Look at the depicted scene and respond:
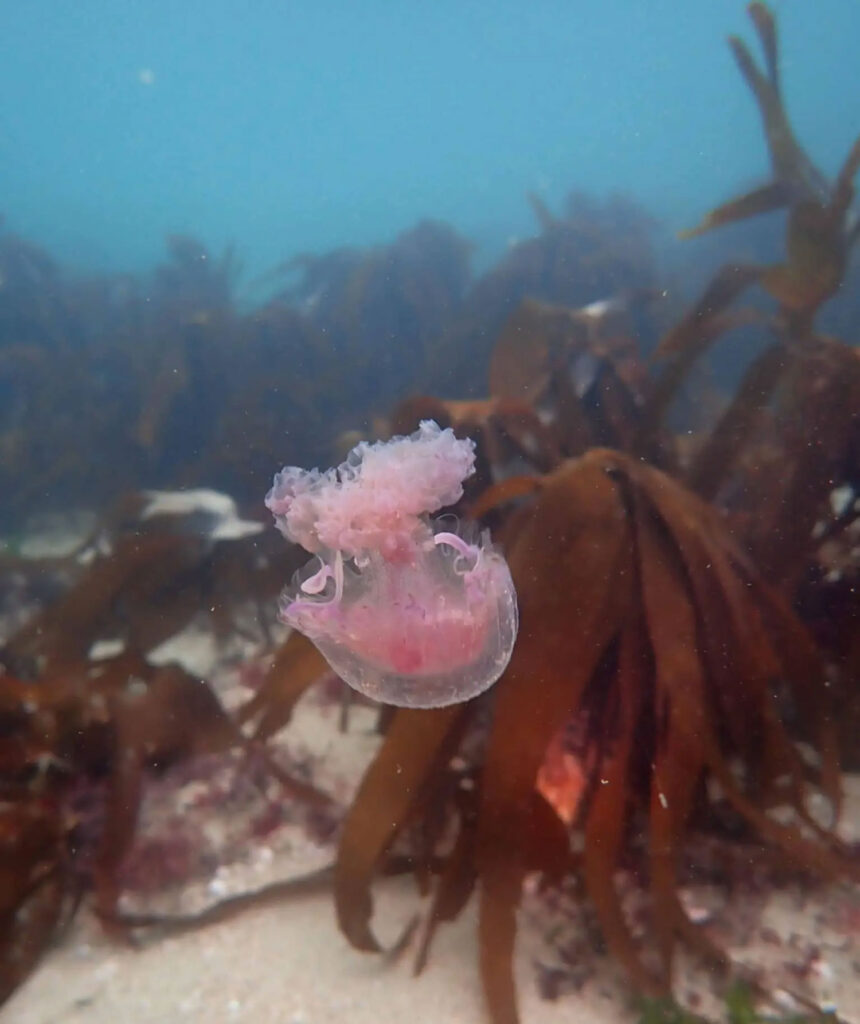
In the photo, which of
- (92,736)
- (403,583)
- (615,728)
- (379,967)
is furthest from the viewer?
(92,736)

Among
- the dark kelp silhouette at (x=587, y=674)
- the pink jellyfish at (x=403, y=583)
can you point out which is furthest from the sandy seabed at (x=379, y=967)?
the pink jellyfish at (x=403, y=583)

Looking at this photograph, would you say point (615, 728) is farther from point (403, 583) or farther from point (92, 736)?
point (92, 736)

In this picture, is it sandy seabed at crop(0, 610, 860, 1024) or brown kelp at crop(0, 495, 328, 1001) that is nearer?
sandy seabed at crop(0, 610, 860, 1024)

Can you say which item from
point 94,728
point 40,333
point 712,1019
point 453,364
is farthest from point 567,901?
point 40,333

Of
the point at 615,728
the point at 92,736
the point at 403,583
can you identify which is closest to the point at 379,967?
the point at 615,728

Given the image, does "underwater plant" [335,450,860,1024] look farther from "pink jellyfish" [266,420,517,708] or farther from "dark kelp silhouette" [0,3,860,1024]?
"pink jellyfish" [266,420,517,708]

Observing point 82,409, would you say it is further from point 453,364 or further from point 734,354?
point 734,354

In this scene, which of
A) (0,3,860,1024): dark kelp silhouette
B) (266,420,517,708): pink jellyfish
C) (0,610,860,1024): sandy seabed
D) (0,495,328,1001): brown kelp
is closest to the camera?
(266,420,517,708): pink jellyfish

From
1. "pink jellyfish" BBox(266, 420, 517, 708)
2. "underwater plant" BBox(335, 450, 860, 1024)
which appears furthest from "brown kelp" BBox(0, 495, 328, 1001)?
"pink jellyfish" BBox(266, 420, 517, 708)
